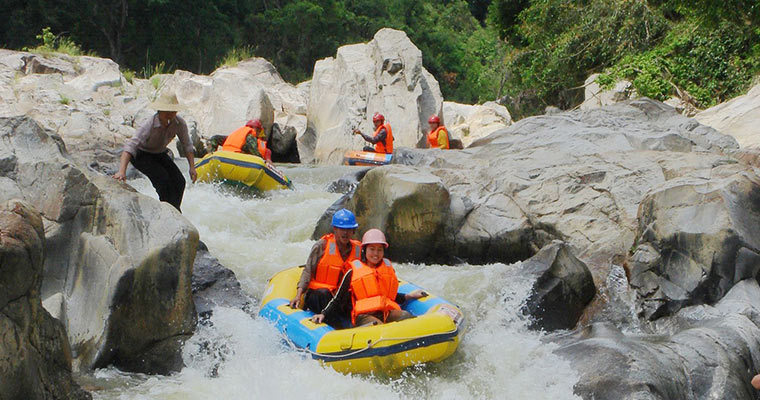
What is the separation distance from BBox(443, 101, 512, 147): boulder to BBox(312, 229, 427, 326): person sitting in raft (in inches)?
495

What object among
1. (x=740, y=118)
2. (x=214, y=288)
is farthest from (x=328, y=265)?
(x=740, y=118)

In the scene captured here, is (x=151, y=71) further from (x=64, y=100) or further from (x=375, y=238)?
(x=375, y=238)

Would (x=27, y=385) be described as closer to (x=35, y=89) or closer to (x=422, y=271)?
(x=422, y=271)

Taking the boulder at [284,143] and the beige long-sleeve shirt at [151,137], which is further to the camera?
the boulder at [284,143]

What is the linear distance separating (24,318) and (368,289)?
2722 mm

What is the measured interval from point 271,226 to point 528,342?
4.25 m

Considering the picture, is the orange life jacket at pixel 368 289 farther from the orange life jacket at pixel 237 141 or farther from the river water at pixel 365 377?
the orange life jacket at pixel 237 141

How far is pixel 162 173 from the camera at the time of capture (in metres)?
7.19

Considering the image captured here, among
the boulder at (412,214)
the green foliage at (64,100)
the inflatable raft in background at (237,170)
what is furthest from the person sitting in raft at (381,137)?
the boulder at (412,214)

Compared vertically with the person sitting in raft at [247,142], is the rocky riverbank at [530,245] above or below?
above

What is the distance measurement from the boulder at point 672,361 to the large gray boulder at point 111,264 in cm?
282

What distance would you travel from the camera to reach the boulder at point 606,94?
15883 mm

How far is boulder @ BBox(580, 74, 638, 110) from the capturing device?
1588 centimetres

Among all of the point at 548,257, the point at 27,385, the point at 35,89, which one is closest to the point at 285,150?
the point at 35,89
